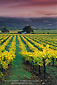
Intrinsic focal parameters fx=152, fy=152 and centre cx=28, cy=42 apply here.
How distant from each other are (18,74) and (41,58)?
2691mm

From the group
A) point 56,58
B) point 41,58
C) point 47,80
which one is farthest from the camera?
point 56,58

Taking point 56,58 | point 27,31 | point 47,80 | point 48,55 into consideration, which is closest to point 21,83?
point 47,80

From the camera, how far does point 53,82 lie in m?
12.0

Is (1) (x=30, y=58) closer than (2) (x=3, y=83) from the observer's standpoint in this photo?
No

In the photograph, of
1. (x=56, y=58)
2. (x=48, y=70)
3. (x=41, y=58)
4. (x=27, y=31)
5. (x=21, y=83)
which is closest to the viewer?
(x=21, y=83)

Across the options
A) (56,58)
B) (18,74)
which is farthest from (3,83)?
(56,58)

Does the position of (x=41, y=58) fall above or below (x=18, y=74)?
above

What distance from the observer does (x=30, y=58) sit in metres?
16.2

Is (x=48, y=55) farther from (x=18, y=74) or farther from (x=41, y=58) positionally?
(x=18, y=74)

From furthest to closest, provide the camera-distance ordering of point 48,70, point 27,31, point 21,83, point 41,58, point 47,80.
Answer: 1. point 27,31
2. point 48,70
3. point 41,58
4. point 47,80
5. point 21,83

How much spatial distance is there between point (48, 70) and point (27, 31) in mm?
114879

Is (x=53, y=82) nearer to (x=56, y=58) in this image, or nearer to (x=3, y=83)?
(x=3, y=83)

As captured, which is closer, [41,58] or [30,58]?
[41,58]

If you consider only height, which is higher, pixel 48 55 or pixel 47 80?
pixel 48 55
